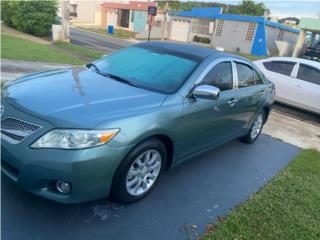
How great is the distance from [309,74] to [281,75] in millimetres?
765

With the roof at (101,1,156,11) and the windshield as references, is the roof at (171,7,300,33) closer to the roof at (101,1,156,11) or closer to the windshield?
the roof at (101,1,156,11)

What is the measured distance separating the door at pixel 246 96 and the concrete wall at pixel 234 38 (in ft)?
99.9

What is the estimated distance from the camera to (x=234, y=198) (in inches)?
164

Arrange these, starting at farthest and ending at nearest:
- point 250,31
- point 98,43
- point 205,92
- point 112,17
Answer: point 112,17, point 250,31, point 98,43, point 205,92

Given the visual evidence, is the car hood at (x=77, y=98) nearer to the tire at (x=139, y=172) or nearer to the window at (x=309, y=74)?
the tire at (x=139, y=172)

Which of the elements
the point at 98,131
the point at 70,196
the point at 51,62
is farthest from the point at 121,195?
the point at 51,62

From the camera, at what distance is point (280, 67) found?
999 centimetres

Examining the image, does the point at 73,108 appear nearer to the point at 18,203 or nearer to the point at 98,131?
the point at 98,131

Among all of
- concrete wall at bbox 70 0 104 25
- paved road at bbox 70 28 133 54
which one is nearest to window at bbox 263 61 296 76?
paved road at bbox 70 28 133 54

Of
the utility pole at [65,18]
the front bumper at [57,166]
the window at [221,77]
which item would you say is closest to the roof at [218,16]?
the utility pole at [65,18]

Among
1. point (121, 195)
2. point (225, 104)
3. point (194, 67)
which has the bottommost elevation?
point (121, 195)

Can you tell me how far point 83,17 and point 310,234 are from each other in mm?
57990

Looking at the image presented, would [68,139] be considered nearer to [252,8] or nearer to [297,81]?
[297,81]

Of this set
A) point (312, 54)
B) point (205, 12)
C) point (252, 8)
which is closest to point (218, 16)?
point (205, 12)
